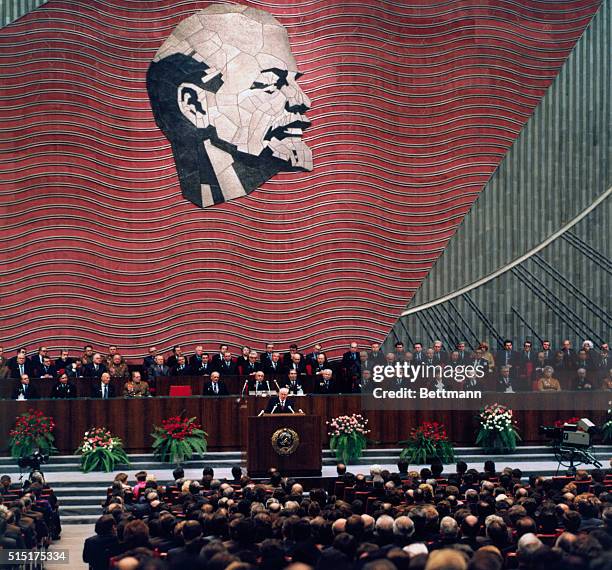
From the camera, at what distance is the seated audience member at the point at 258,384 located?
1293cm

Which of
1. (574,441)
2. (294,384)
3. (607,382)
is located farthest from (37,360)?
(607,382)

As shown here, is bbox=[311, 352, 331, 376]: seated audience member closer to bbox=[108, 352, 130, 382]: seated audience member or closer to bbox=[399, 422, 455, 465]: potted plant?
bbox=[399, 422, 455, 465]: potted plant

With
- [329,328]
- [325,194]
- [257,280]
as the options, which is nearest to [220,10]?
[325,194]

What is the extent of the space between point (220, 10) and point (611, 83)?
715 cm

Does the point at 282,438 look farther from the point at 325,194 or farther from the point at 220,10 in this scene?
the point at 220,10

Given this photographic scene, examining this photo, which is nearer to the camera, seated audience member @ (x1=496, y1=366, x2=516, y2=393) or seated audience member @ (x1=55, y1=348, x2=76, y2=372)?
seated audience member @ (x1=496, y1=366, x2=516, y2=393)

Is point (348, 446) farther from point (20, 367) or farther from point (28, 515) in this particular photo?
point (28, 515)

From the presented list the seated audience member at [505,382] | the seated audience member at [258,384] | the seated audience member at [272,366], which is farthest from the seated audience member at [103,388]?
the seated audience member at [505,382]

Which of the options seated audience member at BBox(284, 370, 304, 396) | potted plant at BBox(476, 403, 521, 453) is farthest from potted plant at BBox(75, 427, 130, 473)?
potted plant at BBox(476, 403, 521, 453)

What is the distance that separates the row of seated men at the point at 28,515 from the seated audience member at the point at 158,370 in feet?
14.4

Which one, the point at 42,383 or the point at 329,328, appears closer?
the point at 42,383

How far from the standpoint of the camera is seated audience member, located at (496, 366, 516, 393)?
1334 centimetres

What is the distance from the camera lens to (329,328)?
52.4ft

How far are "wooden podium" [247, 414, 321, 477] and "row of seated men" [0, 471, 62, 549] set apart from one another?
2355 millimetres
